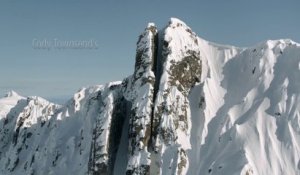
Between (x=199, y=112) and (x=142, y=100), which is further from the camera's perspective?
(x=199, y=112)

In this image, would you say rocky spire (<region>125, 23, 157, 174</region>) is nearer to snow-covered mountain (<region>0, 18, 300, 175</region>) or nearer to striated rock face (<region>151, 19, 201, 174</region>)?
snow-covered mountain (<region>0, 18, 300, 175</region>)

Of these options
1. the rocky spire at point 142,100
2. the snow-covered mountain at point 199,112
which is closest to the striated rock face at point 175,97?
the snow-covered mountain at point 199,112

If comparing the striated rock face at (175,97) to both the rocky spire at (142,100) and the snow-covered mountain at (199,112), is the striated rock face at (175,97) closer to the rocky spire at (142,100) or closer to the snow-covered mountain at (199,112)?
the snow-covered mountain at (199,112)

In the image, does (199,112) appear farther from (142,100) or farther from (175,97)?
(142,100)

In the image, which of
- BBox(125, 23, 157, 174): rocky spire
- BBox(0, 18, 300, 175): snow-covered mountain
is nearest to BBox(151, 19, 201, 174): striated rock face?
BBox(0, 18, 300, 175): snow-covered mountain

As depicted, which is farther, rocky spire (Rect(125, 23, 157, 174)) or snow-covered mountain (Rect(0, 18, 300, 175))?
rocky spire (Rect(125, 23, 157, 174))

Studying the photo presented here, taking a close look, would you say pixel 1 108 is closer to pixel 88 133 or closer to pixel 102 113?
pixel 88 133

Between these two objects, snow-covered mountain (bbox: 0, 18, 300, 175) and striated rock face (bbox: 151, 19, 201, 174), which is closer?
snow-covered mountain (bbox: 0, 18, 300, 175)

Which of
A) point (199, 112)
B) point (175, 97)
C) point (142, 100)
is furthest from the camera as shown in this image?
point (199, 112)

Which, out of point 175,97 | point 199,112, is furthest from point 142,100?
point 199,112

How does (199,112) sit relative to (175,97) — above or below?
below
